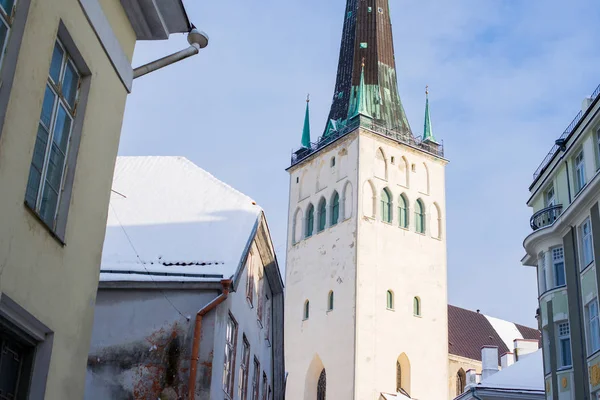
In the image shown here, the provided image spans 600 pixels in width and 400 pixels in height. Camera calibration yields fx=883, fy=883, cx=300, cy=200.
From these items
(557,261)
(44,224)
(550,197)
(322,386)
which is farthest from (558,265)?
(322,386)

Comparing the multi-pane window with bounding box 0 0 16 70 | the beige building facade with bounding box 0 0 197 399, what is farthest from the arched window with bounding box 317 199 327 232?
the multi-pane window with bounding box 0 0 16 70

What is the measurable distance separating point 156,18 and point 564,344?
15.2 metres

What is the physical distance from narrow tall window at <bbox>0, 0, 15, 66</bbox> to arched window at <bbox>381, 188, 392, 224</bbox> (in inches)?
1695

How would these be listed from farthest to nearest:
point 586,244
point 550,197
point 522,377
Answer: point 522,377 < point 550,197 < point 586,244

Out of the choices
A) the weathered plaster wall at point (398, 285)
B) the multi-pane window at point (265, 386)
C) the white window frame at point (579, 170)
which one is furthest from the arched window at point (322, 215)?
the white window frame at point (579, 170)

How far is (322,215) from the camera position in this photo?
50031 millimetres

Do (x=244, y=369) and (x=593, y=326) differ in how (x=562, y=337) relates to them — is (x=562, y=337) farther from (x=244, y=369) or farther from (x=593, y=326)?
(x=244, y=369)

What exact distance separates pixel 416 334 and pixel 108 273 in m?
34.0

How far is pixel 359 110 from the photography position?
51625 millimetres

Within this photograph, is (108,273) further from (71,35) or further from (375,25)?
(375,25)

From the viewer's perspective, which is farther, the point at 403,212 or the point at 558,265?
the point at 403,212

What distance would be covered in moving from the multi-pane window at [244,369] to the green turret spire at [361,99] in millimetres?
34859

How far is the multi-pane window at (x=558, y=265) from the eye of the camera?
21.0 m

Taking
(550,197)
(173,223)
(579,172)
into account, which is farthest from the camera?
(550,197)
